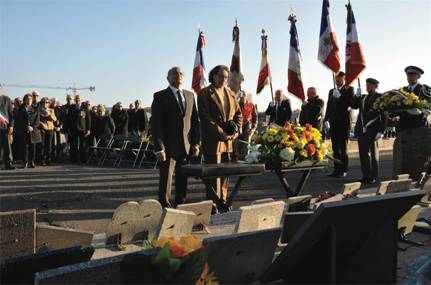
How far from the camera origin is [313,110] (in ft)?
36.9

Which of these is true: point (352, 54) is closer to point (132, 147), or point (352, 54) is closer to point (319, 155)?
point (319, 155)

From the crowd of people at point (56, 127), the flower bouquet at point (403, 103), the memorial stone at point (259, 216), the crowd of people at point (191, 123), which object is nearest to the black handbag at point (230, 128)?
the crowd of people at point (191, 123)

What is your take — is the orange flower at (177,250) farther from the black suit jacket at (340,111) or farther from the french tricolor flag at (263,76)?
the french tricolor flag at (263,76)

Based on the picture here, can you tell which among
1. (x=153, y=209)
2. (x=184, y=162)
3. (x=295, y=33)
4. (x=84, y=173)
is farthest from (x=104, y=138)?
(x=153, y=209)

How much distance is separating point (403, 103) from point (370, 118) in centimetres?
118

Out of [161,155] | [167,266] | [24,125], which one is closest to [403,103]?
[161,155]

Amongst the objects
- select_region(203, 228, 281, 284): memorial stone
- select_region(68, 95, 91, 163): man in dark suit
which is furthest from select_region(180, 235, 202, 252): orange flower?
select_region(68, 95, 91, 163): man in dark suit

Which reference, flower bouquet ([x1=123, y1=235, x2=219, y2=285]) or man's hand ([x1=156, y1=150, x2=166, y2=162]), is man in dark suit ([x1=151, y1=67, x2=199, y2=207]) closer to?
man's hand ([x1=156, y1=150, x2=166, y2=162])

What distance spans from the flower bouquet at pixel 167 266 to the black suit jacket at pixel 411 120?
680 centimetres

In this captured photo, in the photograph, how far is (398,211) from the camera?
3416 millimetres

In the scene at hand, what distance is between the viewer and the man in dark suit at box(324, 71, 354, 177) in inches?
405

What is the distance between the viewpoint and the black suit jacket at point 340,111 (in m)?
10.3

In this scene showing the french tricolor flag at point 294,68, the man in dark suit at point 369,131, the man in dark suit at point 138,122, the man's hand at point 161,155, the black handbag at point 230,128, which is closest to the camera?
the man's hand at point 161,155

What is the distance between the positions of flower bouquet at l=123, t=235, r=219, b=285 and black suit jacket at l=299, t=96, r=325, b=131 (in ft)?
29.6
